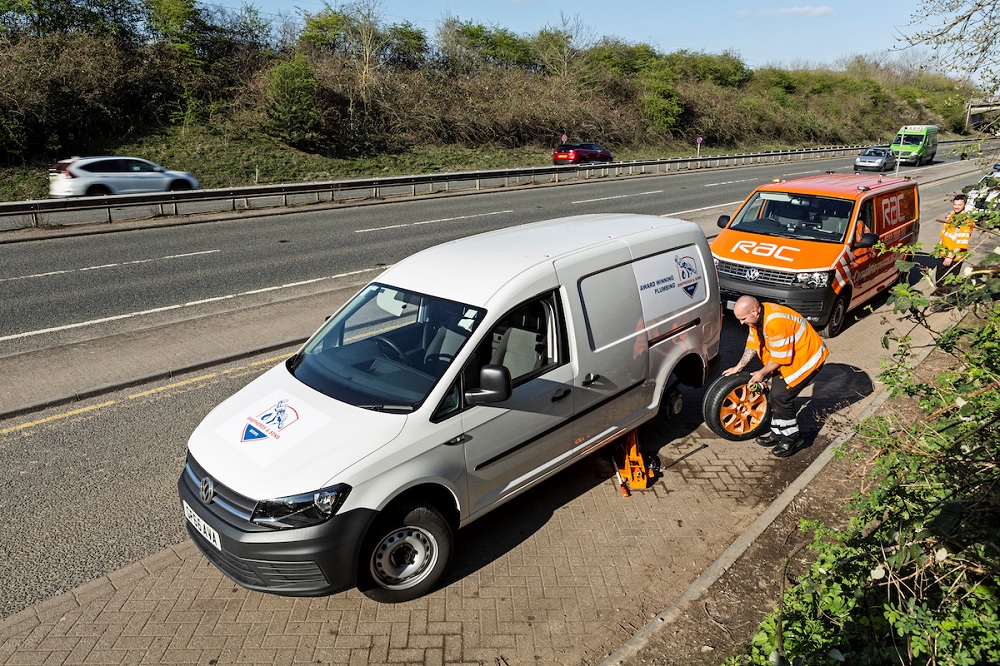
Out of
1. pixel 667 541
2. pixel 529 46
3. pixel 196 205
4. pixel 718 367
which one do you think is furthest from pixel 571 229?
pixel 529 46

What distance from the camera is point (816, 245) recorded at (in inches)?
385

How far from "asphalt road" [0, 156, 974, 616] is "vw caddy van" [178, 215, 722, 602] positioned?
1.17 meters

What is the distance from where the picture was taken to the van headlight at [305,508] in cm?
402

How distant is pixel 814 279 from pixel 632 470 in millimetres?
4982

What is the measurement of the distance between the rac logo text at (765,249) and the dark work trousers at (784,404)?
12.3ft

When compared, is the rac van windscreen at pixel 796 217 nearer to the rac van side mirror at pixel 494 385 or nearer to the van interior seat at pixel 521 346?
the van interior seat at pixel 521 346

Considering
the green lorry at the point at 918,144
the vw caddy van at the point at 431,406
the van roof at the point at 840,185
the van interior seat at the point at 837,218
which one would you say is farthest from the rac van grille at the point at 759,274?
the green lorry at the point at 918,144

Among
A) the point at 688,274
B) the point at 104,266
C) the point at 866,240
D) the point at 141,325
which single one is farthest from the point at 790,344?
the point at 104,266

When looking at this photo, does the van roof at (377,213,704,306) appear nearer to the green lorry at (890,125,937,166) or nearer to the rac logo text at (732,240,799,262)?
the rac logo text at (732,240,799,262)

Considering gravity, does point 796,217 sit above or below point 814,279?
above

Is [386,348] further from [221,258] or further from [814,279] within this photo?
[221,258]

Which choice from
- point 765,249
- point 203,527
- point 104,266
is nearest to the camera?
point 203,527

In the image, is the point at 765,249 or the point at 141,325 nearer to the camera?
the point at 765,249

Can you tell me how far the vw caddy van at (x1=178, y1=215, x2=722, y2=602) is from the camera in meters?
4.11
